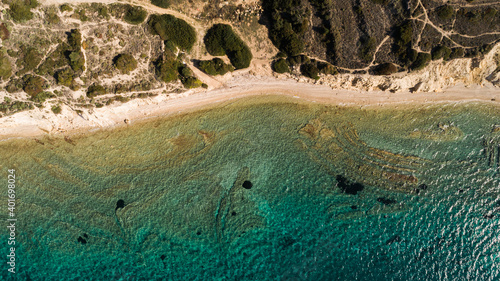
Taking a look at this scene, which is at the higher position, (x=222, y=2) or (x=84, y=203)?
(x=222, y=2)

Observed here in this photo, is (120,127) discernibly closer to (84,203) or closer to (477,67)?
(84,203)

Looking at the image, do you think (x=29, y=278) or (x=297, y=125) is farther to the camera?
(x=297, y=125)

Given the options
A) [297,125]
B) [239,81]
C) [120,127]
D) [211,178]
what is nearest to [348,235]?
[297,125]

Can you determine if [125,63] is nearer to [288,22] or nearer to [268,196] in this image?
[288,22]

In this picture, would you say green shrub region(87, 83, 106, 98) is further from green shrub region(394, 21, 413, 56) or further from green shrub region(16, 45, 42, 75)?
green shrub region(394, 21, 413, 56)

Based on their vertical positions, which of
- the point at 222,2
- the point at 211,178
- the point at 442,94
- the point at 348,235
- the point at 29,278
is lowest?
the point at 29,278
